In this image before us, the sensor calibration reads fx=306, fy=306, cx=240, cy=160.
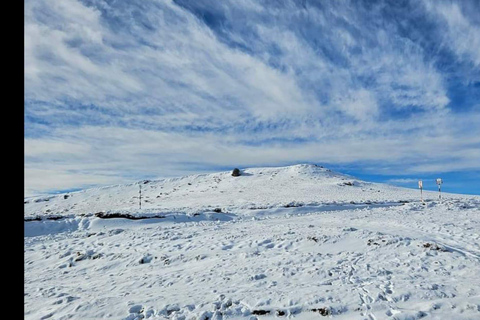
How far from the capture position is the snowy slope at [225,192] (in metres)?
42.3

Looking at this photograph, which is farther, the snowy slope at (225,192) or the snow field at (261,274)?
the snowy slope at (225,192)

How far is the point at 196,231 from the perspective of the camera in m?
16.5

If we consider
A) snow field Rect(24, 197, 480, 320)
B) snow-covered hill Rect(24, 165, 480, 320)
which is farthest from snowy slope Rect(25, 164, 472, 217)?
snow field Rect(24, 197, 480, 320)

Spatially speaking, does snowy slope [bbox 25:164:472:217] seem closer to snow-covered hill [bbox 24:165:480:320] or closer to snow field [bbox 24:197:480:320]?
snow-covered hill [bbox 24:165:480:320]

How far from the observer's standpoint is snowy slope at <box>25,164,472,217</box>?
42.3 metres

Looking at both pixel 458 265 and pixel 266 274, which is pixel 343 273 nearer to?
pixel 266 274

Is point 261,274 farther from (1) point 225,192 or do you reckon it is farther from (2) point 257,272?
(1) point 225,192

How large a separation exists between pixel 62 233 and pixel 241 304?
1573 cm

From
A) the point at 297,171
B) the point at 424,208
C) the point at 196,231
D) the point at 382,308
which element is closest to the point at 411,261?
the point at 382,308

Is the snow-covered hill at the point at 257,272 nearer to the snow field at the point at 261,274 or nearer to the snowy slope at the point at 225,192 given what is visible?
the snow field at the point at 261,274

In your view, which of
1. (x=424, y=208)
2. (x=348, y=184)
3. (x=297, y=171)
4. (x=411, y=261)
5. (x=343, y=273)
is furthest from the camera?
(x=297, y=171)

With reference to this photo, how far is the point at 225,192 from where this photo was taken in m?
50.6

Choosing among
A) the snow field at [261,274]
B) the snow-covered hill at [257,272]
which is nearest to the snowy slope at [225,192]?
the snow-covered hill at [257,272]

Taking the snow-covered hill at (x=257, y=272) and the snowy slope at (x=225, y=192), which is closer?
the snow-covered hill at (x=257, y=272)
